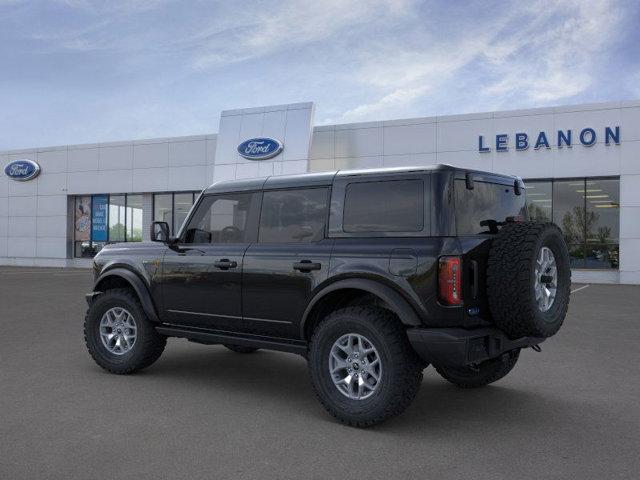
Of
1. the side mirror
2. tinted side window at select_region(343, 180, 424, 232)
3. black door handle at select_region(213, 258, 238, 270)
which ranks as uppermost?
tinted side window at select_region(343, 180, 424, 232)

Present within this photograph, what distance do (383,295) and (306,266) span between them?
775 millimetres

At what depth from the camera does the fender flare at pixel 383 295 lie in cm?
454

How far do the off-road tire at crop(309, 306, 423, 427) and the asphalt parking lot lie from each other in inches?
6.1

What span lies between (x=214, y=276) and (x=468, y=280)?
239cm

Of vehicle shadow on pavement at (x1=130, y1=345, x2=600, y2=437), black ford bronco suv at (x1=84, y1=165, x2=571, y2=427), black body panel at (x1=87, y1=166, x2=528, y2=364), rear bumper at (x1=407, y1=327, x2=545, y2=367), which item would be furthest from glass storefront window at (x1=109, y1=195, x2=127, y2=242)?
rear bumper at (x1=407, y1=327, x2=545, y2=367)

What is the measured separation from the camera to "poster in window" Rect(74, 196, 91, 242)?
3105 centimetres

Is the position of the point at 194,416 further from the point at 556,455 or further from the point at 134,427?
the point at 556,455

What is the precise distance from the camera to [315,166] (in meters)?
25.6

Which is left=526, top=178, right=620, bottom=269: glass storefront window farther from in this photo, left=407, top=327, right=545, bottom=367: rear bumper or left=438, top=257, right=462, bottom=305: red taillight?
left=438, top=257, right=462, bottom=305: red taillight

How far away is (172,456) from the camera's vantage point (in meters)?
4.00

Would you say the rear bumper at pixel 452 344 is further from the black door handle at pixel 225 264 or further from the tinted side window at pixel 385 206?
the black door handle at pixel 225 264

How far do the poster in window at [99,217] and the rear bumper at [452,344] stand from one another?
28.3 m

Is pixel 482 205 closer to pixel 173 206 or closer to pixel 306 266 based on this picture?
pixel 306 266

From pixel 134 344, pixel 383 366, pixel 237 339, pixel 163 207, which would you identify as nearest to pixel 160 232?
pixel 134 344
